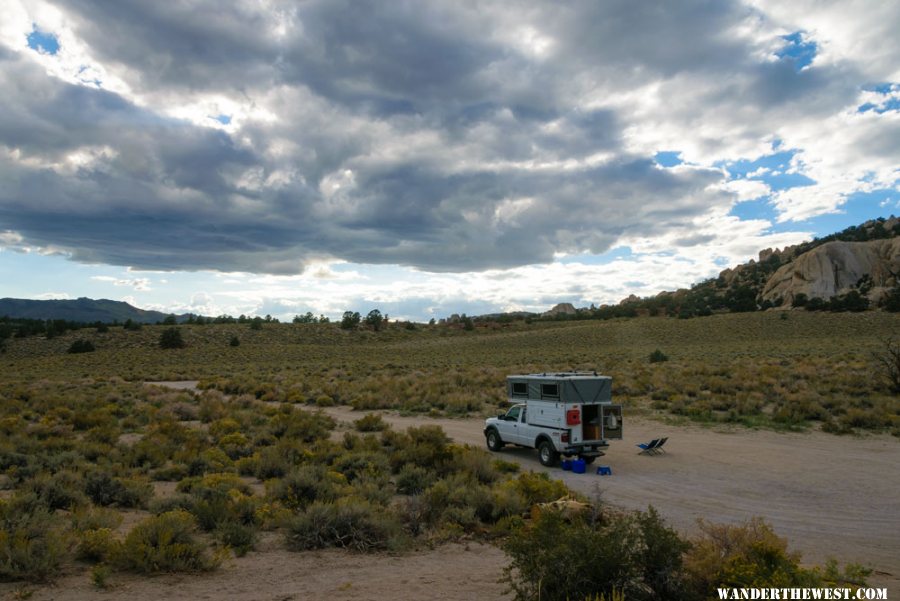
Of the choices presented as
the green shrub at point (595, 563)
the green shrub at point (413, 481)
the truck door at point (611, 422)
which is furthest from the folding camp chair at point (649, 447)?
the green shrub at point (595, 563)

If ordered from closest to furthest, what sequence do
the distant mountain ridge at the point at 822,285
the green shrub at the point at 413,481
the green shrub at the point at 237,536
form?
the green shrub at the point at 237,536, the green shrub at the point at 413,481, the distant mountain ridge at the point at 822,285

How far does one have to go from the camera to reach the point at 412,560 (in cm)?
827

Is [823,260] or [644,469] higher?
[823,260]

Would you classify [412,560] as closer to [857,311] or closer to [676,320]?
[676,320]

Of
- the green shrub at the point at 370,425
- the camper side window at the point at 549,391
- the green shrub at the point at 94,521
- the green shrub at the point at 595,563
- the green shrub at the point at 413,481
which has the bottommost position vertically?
the green shrub at the point at 370,425

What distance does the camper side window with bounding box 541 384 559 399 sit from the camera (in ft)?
51.0

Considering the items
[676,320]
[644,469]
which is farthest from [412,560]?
[676,320]

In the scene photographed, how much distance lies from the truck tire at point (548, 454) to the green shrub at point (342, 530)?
23.7ft

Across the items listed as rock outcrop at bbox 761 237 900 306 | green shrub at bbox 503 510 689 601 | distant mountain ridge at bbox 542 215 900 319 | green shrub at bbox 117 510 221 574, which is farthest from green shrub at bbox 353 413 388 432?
rock outcrop at bbox 761 237 900 306

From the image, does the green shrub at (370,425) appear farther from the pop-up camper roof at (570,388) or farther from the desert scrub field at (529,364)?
the pop-up camper roof at (570,388)

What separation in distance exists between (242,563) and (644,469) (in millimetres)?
10798

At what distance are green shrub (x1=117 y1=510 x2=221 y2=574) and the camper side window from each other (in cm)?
983

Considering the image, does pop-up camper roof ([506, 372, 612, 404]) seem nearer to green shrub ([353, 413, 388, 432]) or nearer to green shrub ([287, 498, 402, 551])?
green shrub ([353, 413, 388, 432])

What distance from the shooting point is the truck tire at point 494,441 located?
1783 cm
